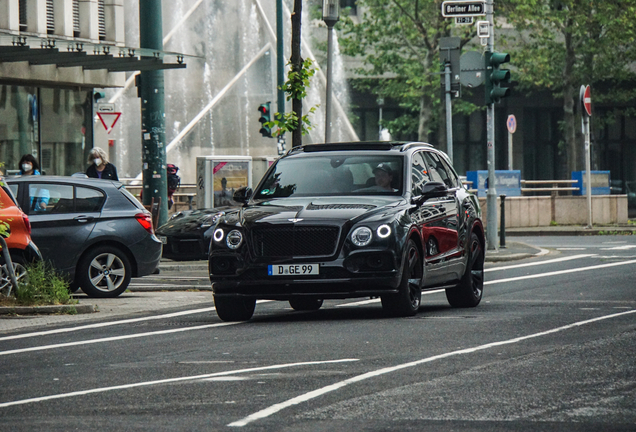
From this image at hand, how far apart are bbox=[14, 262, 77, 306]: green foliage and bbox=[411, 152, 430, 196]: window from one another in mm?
3847

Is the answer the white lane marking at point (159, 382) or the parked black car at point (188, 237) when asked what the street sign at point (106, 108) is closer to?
the parked black car at point (188, 237)

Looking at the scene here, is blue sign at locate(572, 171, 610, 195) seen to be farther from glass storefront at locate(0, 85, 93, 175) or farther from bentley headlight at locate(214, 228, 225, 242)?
bentley headlight at locate(214, 228, 225, 242)

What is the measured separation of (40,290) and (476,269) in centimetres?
466

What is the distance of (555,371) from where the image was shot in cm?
819

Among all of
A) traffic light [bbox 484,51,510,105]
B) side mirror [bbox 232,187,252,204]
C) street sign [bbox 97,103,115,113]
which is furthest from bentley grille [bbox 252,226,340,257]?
street sign [bbox 97,103,115,113]

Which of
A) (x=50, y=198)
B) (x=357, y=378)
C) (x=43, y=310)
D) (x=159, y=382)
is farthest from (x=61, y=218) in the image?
(x=357, y=378)

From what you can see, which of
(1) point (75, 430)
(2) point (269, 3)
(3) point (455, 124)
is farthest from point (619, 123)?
(1) point (75, 430)

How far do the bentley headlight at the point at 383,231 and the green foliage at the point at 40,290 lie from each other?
385 cm

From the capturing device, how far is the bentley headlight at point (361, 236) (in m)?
11.7

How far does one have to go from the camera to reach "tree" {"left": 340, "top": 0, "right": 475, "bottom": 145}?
4562cm

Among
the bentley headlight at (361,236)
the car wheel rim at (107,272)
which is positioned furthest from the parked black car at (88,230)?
the bentley headlight at (361,236)

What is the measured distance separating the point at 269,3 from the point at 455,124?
1402 centimetres

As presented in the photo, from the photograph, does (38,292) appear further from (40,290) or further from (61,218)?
(61,218)

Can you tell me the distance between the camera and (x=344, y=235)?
38.5 feet
